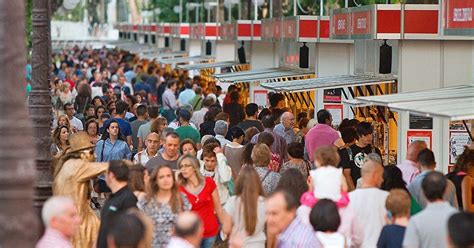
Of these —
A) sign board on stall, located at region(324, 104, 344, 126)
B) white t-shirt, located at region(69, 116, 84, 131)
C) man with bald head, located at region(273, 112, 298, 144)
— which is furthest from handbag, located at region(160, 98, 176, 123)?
man with bald head, located at region(273, 112, 298, 144)

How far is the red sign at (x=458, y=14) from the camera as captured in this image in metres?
15.8

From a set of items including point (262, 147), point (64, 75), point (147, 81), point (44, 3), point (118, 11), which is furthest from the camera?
point (118, 11)

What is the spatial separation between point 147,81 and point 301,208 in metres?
31.9

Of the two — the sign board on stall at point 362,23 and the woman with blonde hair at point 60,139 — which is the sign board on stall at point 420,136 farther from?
the woman with blonde hair at point 60,139

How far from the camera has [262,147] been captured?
15.4 meters

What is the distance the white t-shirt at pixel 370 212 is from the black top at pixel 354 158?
392 centimetres

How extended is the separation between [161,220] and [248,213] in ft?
2.56

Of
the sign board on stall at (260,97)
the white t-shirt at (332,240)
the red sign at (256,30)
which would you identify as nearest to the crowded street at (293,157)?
the white t-shirt at (332,240)

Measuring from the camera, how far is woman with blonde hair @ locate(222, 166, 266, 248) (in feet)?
41.9

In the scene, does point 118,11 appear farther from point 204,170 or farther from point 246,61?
point 204,170

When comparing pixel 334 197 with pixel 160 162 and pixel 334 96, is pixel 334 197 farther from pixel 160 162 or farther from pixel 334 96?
pixel 334 96

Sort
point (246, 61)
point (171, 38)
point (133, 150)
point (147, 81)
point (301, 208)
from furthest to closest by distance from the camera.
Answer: point (171, 38)
point (147, 81)
point (246, 61)
point (133, 150)
point (301, 208)

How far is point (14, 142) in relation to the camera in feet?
29.4

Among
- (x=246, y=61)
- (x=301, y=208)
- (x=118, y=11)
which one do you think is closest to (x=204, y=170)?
(x=301, y=208)
